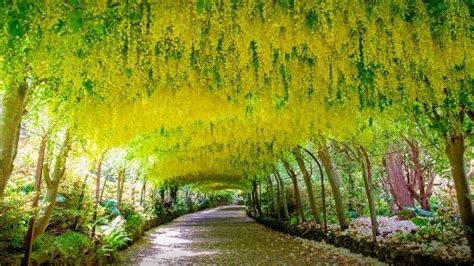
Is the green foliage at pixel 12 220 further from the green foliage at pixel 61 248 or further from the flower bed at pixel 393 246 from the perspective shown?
the flower bed at pixel 393 246

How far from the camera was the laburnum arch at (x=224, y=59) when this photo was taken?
2.61 meters

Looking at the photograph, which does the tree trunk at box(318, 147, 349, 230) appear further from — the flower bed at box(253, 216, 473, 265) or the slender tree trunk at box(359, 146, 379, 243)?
the slender tree trunk at box(359, 146, 379, 243)

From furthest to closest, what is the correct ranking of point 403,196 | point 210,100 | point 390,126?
point 403,196 → point 390,126 → point 210,100

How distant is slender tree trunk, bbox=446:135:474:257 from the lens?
486 centimetres

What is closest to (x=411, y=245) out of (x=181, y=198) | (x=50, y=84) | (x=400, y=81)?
(x=400, y=81)

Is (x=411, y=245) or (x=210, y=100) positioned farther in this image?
(x=411, y=245)

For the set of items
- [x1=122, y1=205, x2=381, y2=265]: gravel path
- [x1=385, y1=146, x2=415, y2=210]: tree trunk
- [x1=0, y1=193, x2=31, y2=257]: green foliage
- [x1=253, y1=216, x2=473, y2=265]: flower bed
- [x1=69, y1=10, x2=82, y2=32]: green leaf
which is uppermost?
[x1=69, y1=10, x2=82, y2=32]: green leaf

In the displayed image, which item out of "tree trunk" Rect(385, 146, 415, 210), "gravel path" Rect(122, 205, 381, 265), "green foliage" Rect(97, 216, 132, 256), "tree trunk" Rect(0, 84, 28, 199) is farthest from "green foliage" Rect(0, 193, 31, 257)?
"tree trunk" Rect(385, 146, 415, 210)

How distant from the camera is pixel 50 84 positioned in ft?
12.0

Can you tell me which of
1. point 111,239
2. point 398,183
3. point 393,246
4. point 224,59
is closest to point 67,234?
point 111,239

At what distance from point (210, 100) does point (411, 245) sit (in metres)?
3.43

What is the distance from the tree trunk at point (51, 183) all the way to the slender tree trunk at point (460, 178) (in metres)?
4.89

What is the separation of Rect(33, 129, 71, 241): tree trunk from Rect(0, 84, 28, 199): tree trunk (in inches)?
63.2

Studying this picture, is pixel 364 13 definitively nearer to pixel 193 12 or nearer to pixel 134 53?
pixel 193 12
